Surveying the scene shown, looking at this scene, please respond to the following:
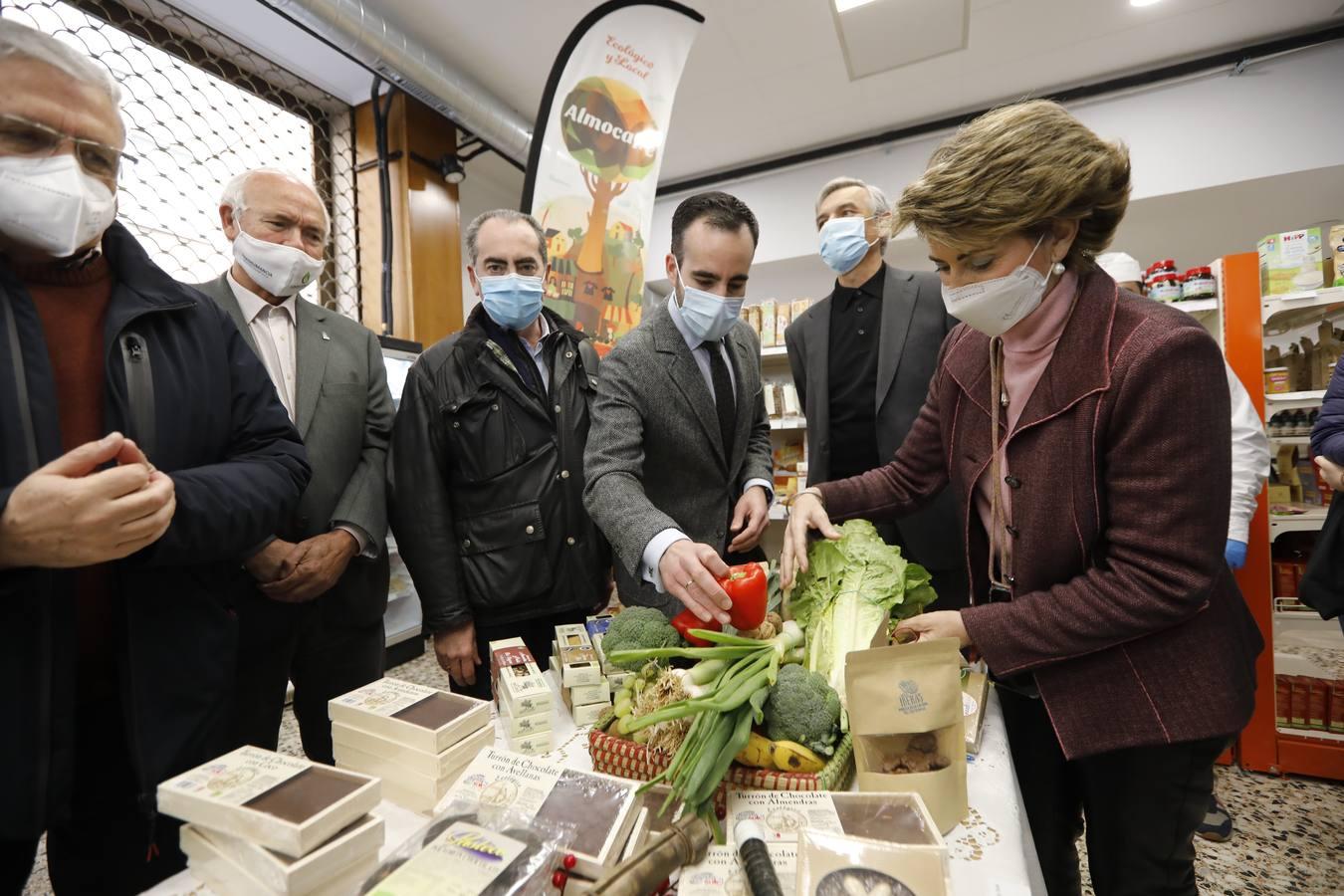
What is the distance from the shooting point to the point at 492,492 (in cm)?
186

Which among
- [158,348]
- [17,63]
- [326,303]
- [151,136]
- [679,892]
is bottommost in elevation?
[679,892]

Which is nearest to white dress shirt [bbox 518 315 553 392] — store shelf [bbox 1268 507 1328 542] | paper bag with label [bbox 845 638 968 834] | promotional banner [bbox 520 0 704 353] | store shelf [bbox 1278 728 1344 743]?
promotional banner [bbox 520 0 704 353]

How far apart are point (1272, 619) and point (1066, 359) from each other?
2879mm

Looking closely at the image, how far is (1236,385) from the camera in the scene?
2.21m

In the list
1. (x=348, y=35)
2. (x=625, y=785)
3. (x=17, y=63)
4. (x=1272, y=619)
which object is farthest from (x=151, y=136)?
(x=1272, y=619)

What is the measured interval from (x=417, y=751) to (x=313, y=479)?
1.06 m

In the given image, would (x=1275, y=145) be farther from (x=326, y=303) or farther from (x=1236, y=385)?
(x=326, y=303)

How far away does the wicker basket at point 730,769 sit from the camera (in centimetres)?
89

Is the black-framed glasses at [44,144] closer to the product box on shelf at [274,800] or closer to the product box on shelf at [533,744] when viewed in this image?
the product box on shelf at [274,800]

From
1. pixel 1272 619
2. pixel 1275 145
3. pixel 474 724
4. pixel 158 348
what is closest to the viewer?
pixel 474 724

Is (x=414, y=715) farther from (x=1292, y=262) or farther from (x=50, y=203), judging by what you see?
(x=1292, y=262)

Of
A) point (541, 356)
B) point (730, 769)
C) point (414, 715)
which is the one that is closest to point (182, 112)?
point (541, 356)

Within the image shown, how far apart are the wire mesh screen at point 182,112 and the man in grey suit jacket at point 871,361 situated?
8.88 ft

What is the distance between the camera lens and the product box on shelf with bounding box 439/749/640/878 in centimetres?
75
